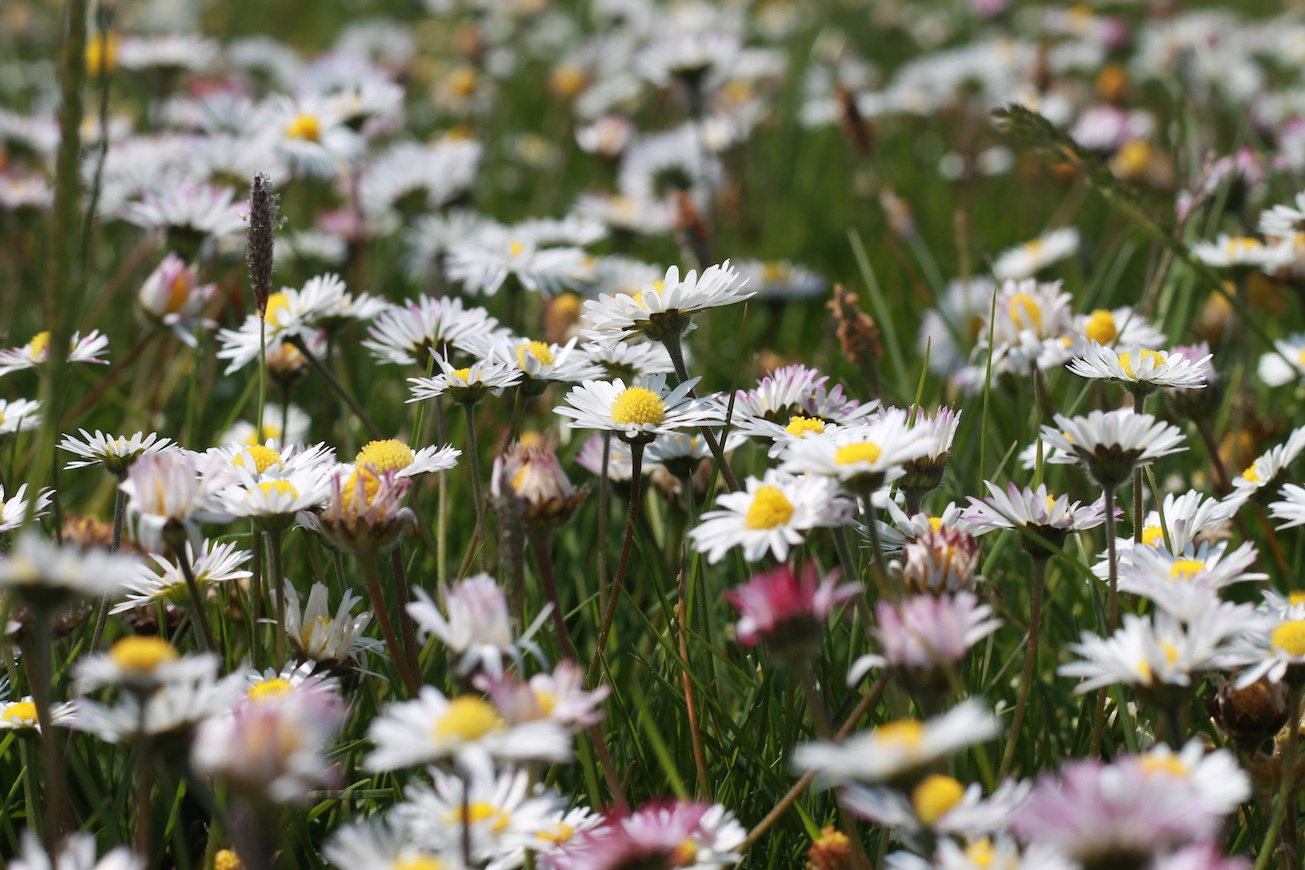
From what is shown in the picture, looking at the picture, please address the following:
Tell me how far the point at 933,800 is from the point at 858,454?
33 centimetres

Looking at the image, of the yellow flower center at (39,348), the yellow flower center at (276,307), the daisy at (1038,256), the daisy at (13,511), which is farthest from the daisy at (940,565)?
the daisy at (1038,256)

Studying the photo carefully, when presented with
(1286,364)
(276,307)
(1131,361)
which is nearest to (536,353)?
(276,307)

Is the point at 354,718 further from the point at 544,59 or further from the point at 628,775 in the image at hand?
the point at 544,59

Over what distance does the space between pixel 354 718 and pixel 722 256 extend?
2.23 metres

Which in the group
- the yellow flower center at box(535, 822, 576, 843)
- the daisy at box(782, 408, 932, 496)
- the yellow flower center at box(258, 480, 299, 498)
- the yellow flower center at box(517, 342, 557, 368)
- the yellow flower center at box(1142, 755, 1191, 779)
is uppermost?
the daisy at box(782, 408, 932, 496)

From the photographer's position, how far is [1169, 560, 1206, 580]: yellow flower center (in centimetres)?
111

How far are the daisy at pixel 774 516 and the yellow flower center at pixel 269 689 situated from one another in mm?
400

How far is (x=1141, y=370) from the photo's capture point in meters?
1.35

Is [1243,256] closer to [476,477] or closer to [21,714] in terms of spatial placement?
[476,477]

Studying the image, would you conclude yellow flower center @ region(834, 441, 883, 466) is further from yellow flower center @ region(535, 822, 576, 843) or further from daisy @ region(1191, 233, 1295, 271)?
daisy @ region(1191, 233, 1295, 271)

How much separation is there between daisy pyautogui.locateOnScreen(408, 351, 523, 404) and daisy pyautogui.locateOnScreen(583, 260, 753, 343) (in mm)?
112

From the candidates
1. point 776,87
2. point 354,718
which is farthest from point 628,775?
point 776,87

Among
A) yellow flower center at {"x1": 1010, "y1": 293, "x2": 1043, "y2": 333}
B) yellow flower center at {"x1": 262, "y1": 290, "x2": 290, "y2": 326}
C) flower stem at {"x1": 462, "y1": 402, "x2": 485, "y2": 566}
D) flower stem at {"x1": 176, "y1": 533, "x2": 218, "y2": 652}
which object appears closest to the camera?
flower stem at {"x1": 176, "y1": 533, "x2": 218, "y2": 652}

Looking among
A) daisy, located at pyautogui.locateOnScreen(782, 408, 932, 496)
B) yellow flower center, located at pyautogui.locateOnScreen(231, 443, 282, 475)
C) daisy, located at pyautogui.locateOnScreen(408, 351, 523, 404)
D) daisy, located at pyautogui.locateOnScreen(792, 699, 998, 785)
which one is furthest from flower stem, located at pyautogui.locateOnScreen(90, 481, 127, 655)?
daisy, located at pyautogui.locateOnScreen(792, 699, 998, 785)
